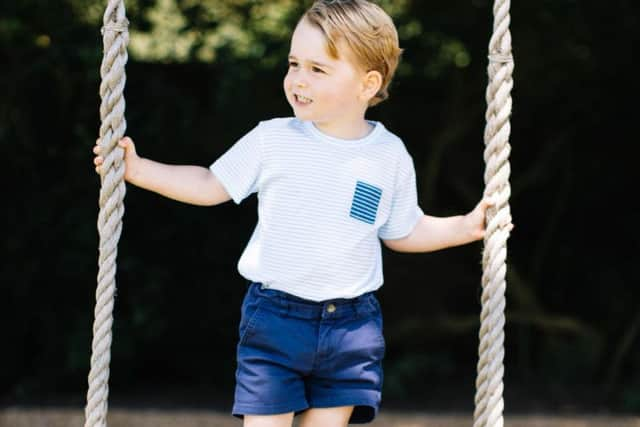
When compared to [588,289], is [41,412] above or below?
below

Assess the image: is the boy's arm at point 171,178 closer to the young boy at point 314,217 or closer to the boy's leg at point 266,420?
the young boy at point 314,217

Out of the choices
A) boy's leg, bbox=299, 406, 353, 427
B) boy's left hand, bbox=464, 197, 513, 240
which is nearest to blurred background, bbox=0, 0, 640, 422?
boy's left hand, bbox=464, 197, 513, 240

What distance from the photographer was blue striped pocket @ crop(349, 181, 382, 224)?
2.24 m

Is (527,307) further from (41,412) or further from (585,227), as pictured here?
(41,412)

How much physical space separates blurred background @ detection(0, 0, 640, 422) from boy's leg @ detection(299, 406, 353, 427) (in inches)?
129

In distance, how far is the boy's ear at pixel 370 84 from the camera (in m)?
2.25

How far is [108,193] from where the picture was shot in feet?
6.78

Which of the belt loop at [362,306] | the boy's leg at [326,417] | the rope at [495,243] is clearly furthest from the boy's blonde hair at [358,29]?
the boy's leg at [326,417]

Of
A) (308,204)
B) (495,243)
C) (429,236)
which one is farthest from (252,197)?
(495,243)

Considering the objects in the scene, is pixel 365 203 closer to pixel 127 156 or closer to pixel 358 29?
pixel 358 29

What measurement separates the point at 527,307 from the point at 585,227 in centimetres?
58

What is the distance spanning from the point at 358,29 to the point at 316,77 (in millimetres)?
134

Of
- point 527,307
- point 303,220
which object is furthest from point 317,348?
point 527,307

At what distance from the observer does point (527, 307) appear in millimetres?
6059
